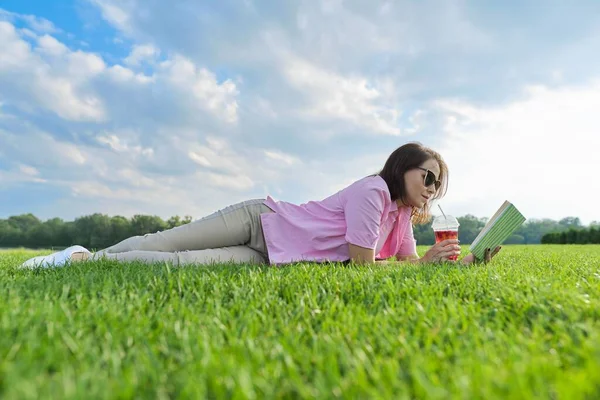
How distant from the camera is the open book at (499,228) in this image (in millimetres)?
3544

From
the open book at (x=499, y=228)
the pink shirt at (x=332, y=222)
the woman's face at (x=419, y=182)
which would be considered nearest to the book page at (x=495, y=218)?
the open book at (x=499, y=228)

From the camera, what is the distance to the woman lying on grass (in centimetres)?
358

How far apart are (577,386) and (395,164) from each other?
2.87 meters

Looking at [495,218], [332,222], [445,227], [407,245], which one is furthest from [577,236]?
[332,222]

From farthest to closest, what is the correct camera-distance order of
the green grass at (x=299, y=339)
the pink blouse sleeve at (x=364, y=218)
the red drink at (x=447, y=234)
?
1. the red drink at (x=447, y=234)
2. the pink blouse sleeve at (x=364, y=218)
3. the green grass at (x=299, y=339)

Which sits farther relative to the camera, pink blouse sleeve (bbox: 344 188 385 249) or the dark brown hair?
the dark brown hair

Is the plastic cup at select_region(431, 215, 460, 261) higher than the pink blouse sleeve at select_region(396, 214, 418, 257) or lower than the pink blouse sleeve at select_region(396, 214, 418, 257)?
higher

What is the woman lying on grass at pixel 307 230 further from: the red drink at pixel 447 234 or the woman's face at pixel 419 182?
the red drink at pixel 447 234

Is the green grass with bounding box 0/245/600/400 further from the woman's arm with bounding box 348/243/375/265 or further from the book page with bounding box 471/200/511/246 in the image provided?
the book page with bounding box 471/200/511/246

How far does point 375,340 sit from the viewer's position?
156cm

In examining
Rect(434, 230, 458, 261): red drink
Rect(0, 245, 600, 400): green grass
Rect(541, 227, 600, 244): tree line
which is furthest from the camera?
Rect(541, 227, 600, 244): tree line

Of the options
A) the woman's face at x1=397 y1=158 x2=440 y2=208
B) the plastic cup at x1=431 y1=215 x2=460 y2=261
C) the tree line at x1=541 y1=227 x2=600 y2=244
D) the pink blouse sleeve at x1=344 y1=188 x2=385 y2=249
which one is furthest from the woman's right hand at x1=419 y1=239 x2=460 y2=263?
the tree line at x1=541 y1=227 x2=600 y2=244

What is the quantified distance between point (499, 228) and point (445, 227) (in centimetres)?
47

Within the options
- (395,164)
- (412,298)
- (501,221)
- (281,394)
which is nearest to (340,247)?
(395,164)
